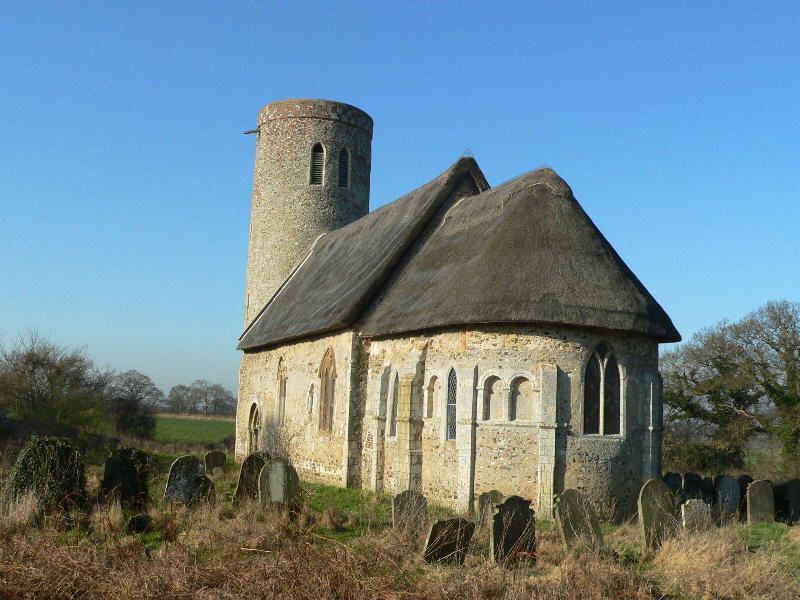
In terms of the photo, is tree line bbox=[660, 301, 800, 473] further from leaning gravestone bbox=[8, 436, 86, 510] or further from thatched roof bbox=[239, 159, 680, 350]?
leaning gravestone bbox=[8, 436, 86, 510]

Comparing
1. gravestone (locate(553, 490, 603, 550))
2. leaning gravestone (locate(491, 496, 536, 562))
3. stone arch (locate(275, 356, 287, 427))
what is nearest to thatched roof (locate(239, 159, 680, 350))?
stone arch (locate(275, 356, 287, 427))

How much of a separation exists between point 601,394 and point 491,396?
194cm

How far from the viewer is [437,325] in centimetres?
1459

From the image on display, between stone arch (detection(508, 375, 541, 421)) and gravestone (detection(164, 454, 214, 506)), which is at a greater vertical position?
stone arch (detection(508, 375, 541, 421))

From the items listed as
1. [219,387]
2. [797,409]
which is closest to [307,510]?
[797,409]

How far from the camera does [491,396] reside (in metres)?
14.2

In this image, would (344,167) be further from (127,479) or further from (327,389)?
(127,479)

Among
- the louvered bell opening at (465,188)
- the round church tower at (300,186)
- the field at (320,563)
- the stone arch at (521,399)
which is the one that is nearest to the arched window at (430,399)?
the stone arch at (521,399)

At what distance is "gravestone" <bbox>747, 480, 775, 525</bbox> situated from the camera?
45.3 ft

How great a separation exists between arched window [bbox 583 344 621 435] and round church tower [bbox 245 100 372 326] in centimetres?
1467

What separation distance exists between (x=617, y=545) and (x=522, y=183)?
838cm

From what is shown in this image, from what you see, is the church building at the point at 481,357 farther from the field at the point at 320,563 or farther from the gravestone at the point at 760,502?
the field at the point at 320,563

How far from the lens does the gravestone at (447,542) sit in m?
8.91

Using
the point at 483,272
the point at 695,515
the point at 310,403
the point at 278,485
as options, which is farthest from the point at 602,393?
the point at 310,403
